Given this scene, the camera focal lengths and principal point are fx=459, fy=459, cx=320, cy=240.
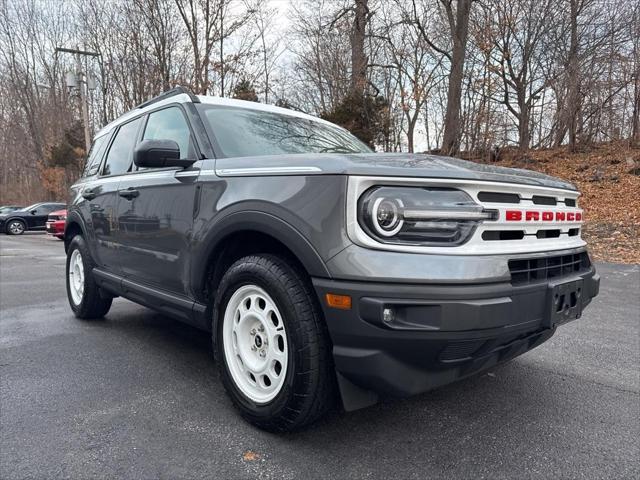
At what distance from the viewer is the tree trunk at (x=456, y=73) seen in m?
16.4

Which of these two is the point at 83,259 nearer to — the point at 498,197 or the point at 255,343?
the point at 255,343

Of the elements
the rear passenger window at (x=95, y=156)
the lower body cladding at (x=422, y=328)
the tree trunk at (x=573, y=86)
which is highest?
the tree trunk at (x=573, y=86)

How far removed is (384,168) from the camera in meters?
1.93

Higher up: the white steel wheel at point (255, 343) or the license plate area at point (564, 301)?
the license plate area at point (564, 301)

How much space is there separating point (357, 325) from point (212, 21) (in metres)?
21.2

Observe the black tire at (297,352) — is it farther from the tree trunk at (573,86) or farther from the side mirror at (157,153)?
the tree trunk at (573,86)

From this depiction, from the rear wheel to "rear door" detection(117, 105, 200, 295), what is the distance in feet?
72.5

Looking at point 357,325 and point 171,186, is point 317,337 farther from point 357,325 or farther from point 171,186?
point 171,186

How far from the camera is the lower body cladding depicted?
5.83 feet

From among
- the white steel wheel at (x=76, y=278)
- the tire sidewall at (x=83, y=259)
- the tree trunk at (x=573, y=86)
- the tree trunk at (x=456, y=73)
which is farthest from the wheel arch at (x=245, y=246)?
the tree trunk at (x=573, y=86)

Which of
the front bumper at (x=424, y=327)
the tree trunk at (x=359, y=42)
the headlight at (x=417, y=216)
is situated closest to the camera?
the front bumper at (x=424, y=327)

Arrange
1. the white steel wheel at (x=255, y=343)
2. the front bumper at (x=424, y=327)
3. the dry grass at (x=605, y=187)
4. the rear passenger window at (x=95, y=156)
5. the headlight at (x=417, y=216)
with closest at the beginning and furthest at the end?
1. the front bumper at (x=424, y=327)
2. the headlight at (x=417, y=216)
3. the white steel wheel at (x=255, y=343)
4. the rear passenger window at (x=95, y=156)
5. the dry grass at (x=605, y=187)

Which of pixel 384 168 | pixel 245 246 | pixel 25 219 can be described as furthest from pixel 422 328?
pixel 25 219

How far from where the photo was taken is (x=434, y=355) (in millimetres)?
1848
